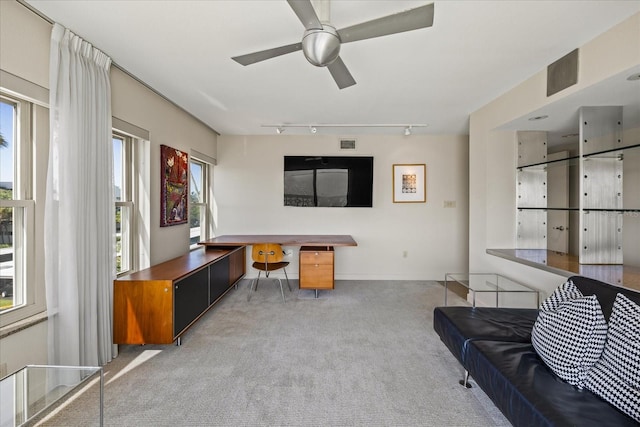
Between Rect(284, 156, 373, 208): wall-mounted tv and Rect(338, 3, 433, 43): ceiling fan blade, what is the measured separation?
312cm

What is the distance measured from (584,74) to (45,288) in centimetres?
409

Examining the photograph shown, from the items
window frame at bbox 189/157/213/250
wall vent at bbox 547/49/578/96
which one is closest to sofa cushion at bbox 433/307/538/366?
wall vent at bbox 547/49/578/96

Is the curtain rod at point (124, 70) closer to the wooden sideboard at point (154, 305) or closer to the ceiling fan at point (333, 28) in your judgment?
the ceiling fan at point (333, 28)

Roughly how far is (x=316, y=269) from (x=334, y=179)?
160 cm

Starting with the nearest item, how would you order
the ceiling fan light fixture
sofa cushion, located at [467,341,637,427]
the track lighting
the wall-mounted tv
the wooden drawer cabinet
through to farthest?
1. sofa cushion, located at [467,341,637,427]
2. the ceiling fan light fixture
3. the wooden drawer cabinet
4. the track lighting
5. the wall-mounted tv

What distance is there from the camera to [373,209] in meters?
4.75

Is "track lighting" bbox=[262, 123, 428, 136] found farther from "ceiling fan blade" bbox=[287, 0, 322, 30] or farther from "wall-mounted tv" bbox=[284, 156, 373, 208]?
"ceiling fan blade" bbox=[287, 0, 322, 30]

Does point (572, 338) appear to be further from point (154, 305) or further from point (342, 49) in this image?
point (154, 305)

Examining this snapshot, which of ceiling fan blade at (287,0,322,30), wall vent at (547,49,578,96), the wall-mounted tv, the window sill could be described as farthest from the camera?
the wall-mounted tv

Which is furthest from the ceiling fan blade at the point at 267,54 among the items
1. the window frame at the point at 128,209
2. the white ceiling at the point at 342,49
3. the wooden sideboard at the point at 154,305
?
Result: the wooden sideboard at the point at 154,305

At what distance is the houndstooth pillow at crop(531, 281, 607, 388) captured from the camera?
1362 mm

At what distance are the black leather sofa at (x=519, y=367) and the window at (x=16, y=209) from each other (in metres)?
2.80

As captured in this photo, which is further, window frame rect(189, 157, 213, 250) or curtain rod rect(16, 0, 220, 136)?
window frame rect(189, 157, 213, 250)

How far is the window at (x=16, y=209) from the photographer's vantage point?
67.9 inches
